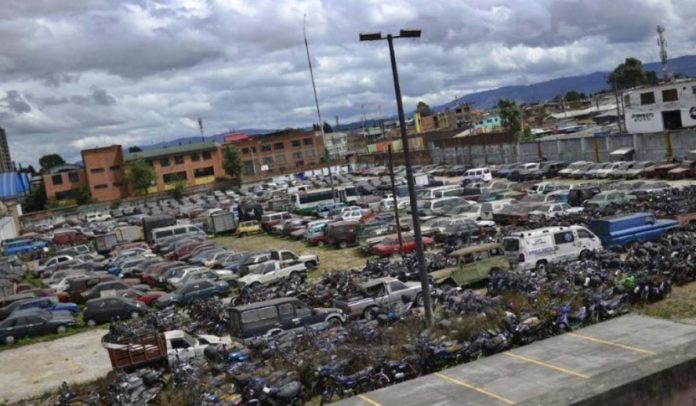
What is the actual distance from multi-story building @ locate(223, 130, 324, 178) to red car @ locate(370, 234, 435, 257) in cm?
8008

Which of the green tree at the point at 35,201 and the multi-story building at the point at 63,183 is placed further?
the green tree at the point at 35,201

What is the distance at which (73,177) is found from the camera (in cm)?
9669

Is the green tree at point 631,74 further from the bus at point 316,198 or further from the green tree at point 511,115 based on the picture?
the bus at point 316,198

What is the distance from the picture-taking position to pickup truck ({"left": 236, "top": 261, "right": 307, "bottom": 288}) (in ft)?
90.8

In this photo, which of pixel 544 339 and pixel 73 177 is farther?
pixel 73 177

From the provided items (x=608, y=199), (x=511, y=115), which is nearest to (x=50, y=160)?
(x=511, y=115)

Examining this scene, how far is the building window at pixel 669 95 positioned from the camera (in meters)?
58.8

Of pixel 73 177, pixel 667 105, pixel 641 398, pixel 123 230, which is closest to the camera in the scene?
pixel 641 398

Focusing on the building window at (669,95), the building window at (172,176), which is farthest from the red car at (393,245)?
the building window at (172,176)

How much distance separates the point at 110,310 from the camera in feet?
84.5

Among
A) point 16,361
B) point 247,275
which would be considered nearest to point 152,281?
point 247,275

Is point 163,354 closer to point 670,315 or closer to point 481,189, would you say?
point 670,315

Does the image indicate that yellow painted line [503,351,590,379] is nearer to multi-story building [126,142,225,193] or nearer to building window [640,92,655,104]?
building window [640,92,655,104]

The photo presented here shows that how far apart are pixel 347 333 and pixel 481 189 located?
3234cm
